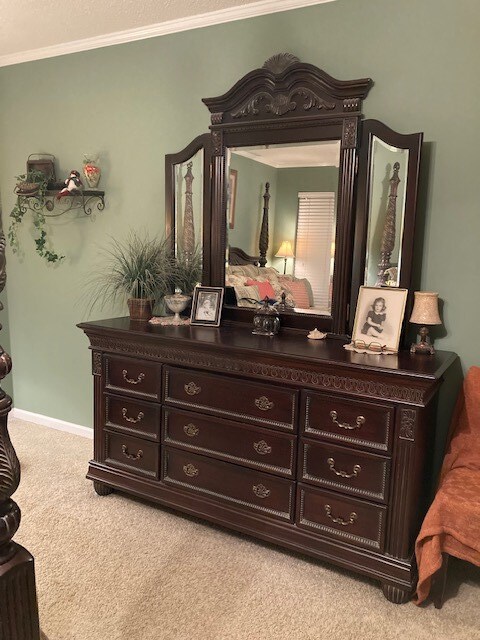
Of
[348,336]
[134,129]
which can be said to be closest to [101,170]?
[134,129]

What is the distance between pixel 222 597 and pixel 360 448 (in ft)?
2.65

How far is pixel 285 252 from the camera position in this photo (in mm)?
2607

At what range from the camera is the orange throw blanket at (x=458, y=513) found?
6.06 feet

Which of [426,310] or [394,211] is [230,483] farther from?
[394,211]

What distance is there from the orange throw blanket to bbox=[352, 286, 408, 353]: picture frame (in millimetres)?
395

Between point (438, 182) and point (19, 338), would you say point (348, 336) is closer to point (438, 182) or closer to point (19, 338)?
point (438, 182)

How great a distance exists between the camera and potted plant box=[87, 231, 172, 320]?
2883 millimetres

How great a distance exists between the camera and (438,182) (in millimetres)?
2287

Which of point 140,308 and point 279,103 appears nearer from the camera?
point 279,103

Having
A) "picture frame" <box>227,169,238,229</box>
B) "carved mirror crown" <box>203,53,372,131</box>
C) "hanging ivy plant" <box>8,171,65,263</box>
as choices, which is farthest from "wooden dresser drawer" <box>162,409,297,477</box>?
"hanging ivy plant" <box>8,171,65,263</box>

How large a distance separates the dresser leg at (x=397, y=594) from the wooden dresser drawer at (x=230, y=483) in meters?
0.47

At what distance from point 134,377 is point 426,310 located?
1.46 metres

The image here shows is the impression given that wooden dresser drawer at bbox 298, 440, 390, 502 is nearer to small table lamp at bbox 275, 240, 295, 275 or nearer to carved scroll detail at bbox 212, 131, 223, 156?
small table lamp at bbox 275, 240, 295, 275

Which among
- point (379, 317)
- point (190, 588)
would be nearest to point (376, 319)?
point (379, 317)
